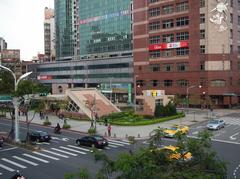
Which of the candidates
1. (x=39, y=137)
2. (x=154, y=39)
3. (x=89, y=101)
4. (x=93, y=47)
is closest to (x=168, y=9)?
(x=154, y=39)

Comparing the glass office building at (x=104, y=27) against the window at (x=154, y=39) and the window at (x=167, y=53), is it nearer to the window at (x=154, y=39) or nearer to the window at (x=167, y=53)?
the window at (x=154, y=39)

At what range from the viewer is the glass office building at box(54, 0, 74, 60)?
15512 cm

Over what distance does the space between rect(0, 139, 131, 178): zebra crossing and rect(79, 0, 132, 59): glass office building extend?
95619 millimetres

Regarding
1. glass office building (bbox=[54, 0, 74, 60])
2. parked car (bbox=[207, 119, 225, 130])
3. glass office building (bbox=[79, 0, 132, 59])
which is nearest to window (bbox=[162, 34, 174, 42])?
parked car (bbox=[207, 119, 225, 130])

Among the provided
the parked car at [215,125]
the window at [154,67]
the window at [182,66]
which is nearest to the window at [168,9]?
the window at [182,66]

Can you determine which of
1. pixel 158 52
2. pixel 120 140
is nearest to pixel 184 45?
pixel 158 52

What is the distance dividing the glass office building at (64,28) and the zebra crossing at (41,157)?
121163 millimetres

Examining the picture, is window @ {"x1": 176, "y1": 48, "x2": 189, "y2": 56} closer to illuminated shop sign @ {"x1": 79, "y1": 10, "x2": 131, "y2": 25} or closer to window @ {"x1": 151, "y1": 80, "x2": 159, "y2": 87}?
window @ {"x1": 151, "y1": 80, "x2": 159, "y2": 87}

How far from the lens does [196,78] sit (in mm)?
81625

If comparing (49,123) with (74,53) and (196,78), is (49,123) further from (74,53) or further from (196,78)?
(74,53)

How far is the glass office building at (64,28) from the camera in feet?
509

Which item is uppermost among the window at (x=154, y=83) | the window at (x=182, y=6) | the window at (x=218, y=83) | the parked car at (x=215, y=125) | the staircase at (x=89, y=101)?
the window at (x=182, y=6)

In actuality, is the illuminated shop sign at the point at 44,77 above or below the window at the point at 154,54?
below

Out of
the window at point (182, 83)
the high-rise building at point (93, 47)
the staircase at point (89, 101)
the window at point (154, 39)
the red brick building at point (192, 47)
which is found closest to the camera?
the staircase at point (89, 101)
